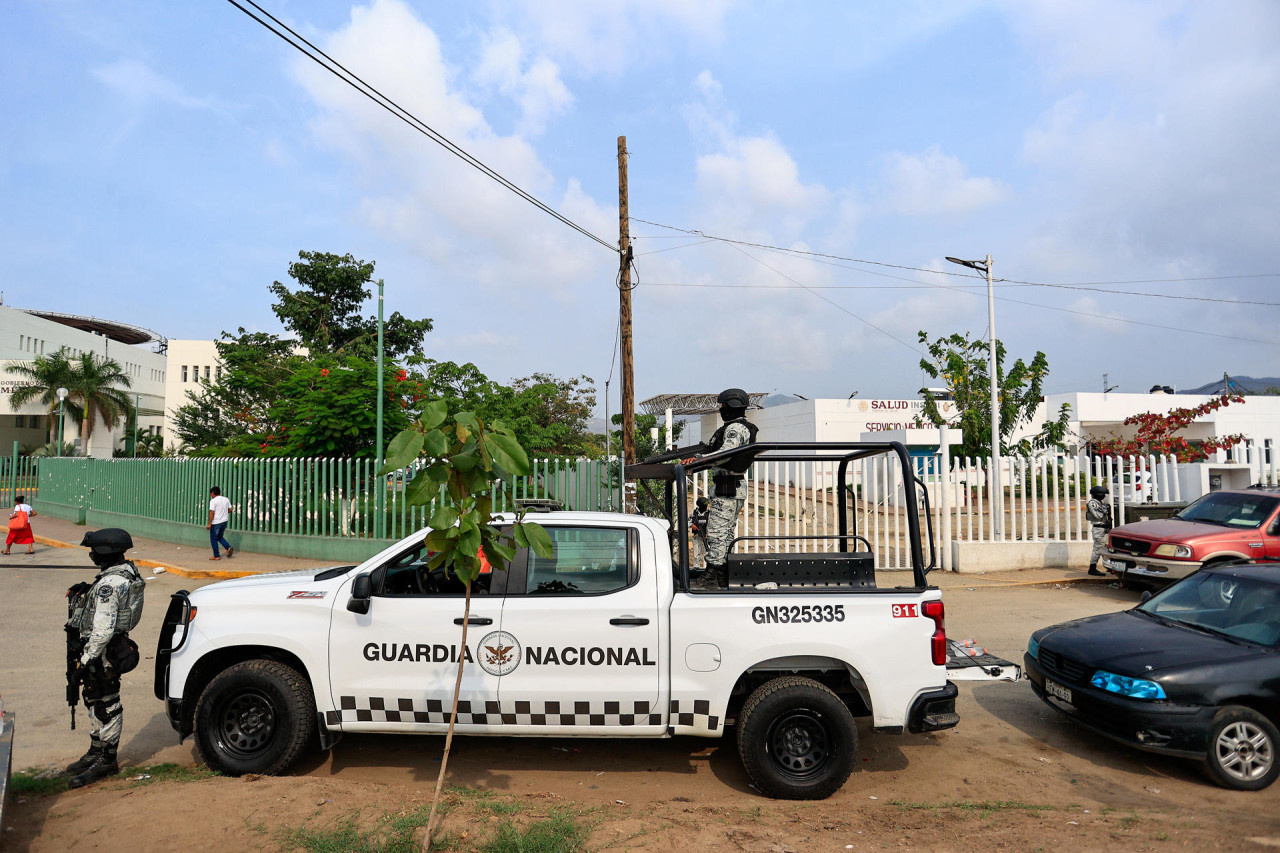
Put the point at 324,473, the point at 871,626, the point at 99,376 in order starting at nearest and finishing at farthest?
the point at 871,626 < the point at 324,473 < the point at 99,376

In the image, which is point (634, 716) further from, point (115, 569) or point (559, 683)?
point (115, 569)

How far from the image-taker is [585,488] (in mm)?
13109

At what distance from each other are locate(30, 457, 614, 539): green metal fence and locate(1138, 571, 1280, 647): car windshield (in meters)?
8.19

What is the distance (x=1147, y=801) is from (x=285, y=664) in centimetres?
527

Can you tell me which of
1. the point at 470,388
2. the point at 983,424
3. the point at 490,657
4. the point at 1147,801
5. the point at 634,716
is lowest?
the point at 1147,801

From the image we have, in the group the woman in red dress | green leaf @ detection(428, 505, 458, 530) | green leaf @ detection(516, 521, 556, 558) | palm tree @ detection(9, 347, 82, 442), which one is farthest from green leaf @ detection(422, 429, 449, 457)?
palm tree @ detection(9, 347, 82, 442)

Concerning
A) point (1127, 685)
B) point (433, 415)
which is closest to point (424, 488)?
point (433, 415)

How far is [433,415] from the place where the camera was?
10.7 ft

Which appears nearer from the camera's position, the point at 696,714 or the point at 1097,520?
the point at 696,714

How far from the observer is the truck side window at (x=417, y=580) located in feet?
15.5

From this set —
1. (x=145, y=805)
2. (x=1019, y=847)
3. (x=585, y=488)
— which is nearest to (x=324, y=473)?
(x=585, y=488)

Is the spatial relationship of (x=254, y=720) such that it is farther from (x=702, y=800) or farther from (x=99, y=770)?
(x=702, y=800)

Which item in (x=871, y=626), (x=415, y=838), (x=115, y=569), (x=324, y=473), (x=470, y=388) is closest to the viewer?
(x=415, y=838)

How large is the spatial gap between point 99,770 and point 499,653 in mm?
2549
